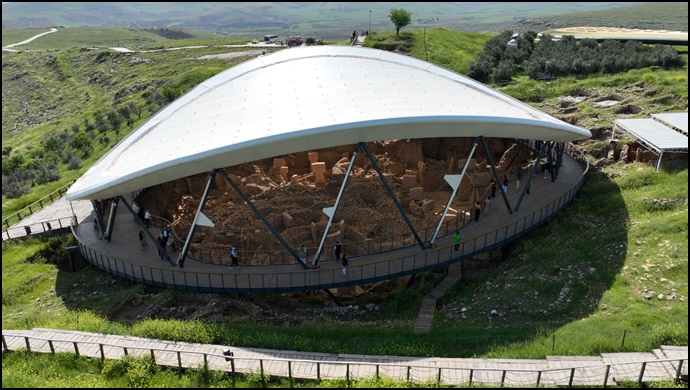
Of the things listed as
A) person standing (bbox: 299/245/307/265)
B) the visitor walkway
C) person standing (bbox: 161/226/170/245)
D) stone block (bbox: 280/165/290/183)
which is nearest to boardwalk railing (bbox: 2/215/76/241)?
the visitor walkway

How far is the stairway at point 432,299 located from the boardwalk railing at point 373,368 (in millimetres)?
3057

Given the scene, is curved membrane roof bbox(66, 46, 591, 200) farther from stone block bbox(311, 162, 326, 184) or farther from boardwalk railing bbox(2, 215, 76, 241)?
stone block bbox(311, 162, 326, 184)

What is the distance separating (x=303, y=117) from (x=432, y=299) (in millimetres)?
10266

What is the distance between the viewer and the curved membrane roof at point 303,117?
20.0m

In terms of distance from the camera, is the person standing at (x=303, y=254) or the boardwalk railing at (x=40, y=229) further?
the boardwalk railing at (x=40, y=229)

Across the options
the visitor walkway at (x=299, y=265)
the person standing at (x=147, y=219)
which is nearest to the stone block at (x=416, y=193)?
the visitor walkway at (x=299, y=265)

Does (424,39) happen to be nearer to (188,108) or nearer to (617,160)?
(617,160)

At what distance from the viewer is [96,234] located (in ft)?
84.4

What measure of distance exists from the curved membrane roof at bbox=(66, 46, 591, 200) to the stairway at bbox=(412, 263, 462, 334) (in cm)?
697

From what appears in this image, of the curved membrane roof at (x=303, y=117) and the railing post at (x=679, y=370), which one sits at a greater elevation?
the curved membrane roof at (x=303, y=117)

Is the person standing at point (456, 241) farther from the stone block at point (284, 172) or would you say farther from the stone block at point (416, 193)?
the stone block at point (284, 172)

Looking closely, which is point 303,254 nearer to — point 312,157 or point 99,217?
point 99,217

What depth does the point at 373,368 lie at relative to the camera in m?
15.4

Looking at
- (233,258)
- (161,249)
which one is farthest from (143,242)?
(233,258)
